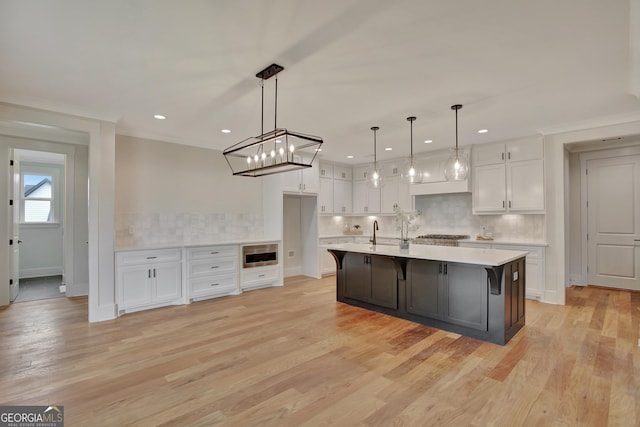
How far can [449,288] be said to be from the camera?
376cm

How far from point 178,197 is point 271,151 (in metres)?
2.21

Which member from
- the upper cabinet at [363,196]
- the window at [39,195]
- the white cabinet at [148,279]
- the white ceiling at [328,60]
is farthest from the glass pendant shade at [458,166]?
the window at [39,195]

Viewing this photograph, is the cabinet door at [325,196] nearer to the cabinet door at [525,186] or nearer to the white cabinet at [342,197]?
the white cabinet at [342,197]

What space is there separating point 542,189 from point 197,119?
17.4ft

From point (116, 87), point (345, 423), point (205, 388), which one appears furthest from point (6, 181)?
point (345, 423)

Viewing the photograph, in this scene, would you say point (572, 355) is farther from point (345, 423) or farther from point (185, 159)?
point (185, 159)

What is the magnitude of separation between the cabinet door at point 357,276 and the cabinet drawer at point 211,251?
1980mm

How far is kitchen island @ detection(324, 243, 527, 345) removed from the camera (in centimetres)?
341

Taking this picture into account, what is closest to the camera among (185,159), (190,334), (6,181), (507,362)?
(507,362)

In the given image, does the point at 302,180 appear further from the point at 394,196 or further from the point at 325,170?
the point at 394,196

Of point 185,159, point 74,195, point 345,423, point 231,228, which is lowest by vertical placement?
point 345,423

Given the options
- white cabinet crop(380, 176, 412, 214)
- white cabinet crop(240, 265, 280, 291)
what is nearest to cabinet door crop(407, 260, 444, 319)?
white cabinet crop(240, 265, 280, 291)

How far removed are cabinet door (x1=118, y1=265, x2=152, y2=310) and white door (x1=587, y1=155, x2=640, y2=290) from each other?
770cm

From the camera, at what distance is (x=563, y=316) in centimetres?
427
